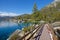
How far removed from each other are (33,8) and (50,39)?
14332 cm

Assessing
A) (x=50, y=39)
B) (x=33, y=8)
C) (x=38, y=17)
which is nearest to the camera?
(x=50, y=39)

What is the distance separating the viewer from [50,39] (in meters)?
5.11

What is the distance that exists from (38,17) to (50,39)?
116 m

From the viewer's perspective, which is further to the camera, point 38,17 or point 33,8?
point 33,8

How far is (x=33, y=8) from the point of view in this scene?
486 feet

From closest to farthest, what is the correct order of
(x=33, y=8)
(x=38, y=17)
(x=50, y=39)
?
(x=50, y=39) → (x=38, y=17) → (x=33, y=8)

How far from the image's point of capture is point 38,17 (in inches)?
4781

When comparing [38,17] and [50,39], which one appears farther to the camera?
[38,17]

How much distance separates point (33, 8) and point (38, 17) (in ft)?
92.0

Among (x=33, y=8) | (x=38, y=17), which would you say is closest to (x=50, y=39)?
(x=38, y=17)

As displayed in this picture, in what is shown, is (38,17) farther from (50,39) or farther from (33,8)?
(50,39)
